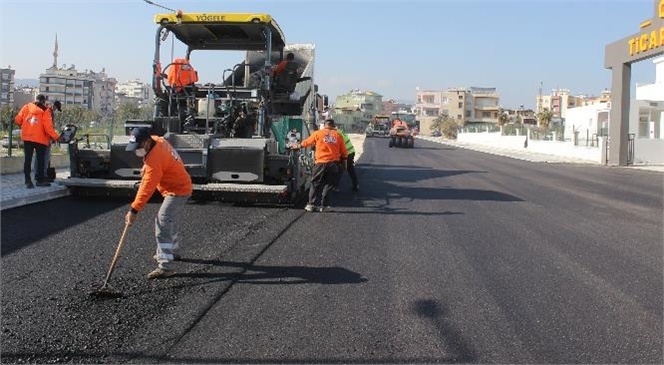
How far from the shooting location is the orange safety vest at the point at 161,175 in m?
5.74

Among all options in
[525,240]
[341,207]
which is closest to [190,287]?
[525,240]

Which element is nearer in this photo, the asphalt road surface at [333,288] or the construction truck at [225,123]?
the asphalt road surface at [333,288]

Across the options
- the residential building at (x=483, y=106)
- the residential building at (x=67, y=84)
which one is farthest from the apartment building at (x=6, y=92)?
the residential building at (x=483, y=106)

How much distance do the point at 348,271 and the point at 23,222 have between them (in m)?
4.74

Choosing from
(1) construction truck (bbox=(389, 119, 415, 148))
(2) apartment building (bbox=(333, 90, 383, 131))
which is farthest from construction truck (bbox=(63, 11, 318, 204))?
(2) apartment building (bbox=(333, 90, 383, 131))

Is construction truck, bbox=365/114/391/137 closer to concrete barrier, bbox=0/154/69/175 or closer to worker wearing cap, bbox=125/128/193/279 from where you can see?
concrete barrier, bbox=0/154/69/175

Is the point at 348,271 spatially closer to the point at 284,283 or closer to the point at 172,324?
the point at 284,283

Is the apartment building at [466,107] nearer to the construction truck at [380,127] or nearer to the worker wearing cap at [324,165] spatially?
the construction truck at [380,127]

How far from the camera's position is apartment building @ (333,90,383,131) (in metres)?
112

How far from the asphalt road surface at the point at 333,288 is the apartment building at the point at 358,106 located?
9697 centimetres

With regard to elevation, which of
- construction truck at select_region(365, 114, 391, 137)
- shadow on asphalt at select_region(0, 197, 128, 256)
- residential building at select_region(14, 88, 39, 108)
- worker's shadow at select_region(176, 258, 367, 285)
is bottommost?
worker's shadow at select_region(176, 258, 367, 285)

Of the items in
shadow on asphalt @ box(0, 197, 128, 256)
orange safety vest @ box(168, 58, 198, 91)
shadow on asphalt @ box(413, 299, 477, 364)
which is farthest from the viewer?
orange safety vest @ box(168, 58, 198, 91)

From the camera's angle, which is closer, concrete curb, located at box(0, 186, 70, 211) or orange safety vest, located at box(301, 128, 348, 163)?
→ concrete curb, located at box(0, 186, 70, 211)

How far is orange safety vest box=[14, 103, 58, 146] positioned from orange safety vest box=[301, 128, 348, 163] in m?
4.59
